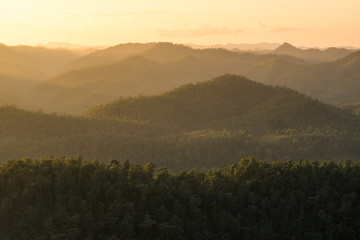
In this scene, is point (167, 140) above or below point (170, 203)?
above

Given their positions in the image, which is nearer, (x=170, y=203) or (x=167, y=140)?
(x=170, y=203)

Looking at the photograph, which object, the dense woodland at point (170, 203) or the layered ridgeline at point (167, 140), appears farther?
the layered ridgeline at point (167, 140)

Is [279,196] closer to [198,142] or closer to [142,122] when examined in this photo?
[198,142]

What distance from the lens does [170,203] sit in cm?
6588

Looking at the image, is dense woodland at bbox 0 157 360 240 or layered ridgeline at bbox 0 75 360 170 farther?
layered ridgeline at bbox 0 75 360 170

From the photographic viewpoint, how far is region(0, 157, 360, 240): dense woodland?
194 ft

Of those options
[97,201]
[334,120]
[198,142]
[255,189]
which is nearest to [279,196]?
[255,189]

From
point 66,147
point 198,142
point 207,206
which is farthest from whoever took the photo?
point 198,142

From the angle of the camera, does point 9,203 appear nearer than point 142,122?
Yes

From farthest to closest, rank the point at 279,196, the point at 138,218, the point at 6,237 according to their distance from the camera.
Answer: the point at 279,196
the point at 138,218
the point at 6,237

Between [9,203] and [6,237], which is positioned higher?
[9,203]

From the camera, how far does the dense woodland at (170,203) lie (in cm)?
5916

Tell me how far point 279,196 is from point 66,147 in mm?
91684

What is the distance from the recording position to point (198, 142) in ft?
522
